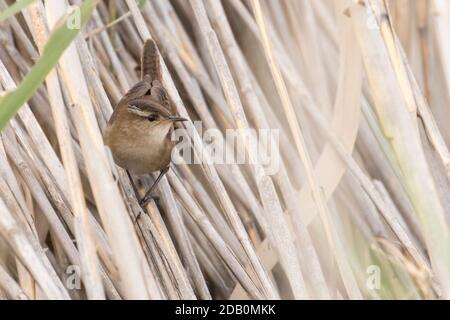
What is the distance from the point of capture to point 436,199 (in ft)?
5.49

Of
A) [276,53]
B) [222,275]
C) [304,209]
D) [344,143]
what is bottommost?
[222,275]

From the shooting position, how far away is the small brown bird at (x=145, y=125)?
245 centimetres

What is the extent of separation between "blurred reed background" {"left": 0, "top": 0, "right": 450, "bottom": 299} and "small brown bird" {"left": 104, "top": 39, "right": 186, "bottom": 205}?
0.05 metres

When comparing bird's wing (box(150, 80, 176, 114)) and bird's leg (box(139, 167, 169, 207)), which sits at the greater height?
bird's wing (box(150, 80, 176, 114))

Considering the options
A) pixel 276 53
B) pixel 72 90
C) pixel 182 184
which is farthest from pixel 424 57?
pixel 72 90


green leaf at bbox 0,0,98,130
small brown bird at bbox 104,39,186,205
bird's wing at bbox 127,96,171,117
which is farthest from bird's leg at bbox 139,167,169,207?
green leaf at bbox 0,0,98,130

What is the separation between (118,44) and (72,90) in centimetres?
101

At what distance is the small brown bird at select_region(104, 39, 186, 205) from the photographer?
8.04 feet

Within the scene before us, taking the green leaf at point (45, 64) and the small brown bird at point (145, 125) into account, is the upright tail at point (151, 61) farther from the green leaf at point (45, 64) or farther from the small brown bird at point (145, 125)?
the green leaf at point (45, 64)

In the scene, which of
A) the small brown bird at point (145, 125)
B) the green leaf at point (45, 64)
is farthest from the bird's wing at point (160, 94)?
the green leaf at point (45, 64)

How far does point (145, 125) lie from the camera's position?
2553mm

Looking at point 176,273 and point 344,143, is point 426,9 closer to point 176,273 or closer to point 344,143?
point 344,143

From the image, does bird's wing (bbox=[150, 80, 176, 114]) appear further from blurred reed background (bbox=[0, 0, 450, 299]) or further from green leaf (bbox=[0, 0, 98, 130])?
green leaf (bbox=[0, 0, 98, 130])

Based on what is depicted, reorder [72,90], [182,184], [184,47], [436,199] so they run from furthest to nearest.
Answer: [184,47], [182,184], [72,90], [436,199]
